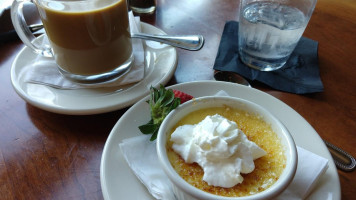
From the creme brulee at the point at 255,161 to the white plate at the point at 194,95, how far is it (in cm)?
10

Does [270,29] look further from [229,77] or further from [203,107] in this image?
[203,107]

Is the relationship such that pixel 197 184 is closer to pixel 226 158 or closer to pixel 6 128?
pixel 226 158

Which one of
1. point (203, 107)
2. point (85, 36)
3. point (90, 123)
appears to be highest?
point (85, 36)

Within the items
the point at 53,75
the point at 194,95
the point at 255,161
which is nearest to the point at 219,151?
the point at 255,161

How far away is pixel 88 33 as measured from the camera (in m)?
0.85

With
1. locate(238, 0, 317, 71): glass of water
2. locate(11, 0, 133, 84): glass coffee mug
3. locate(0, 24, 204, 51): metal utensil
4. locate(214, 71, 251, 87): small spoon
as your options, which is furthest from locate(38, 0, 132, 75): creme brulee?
Answer: locate(238, 0, 317, 71): glass of water

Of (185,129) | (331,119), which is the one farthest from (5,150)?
(331,119)

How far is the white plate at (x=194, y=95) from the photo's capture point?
62 centimetres

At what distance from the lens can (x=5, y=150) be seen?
78 cm

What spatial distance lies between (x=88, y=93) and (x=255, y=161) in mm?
557

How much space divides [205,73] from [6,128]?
26.7 inches

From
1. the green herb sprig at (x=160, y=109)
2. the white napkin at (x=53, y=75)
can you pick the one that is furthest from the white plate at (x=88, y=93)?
the green herb sprig at (x=160, y=109)

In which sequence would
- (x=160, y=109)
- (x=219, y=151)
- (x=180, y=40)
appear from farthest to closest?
(x=180, y=40) < (x=160, y=109) < (x=219, y=151)

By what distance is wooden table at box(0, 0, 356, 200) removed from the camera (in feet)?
2.29
